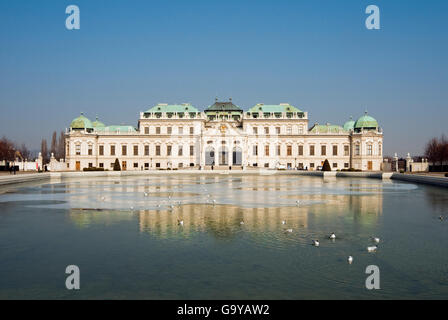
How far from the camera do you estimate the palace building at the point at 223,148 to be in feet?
331

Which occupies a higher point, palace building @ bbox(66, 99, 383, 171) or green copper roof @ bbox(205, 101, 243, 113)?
green copper roof @ bbox(205, 101, 243, 113)

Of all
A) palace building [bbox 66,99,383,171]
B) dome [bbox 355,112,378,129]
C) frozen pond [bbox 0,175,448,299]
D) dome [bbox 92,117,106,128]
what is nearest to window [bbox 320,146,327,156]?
palace building [bbox 66,99,383,171]

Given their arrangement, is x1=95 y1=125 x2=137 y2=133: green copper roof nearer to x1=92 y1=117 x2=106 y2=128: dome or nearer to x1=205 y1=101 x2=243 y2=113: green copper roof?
x1=92 y1=117 x2=106 y2=128: dome

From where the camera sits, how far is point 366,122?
102 m

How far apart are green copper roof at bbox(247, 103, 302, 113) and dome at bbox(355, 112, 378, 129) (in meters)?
15.9

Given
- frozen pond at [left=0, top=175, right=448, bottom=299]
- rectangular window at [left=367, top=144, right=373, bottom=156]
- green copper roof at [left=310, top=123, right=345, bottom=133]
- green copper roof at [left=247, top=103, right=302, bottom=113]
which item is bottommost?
frozen pond at [left=0, top=175, right=448, bottom=299]

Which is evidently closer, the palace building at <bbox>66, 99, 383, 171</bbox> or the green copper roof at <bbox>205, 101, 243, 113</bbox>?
the palace building at <bbox>66, 99, 383, 171</bbox>

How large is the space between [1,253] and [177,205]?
13.1 metres

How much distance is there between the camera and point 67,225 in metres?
19.1

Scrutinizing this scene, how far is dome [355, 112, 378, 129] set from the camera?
102 metres

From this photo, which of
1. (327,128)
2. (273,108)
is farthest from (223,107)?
(327,128)

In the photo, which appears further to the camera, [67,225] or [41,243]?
[67,225]
